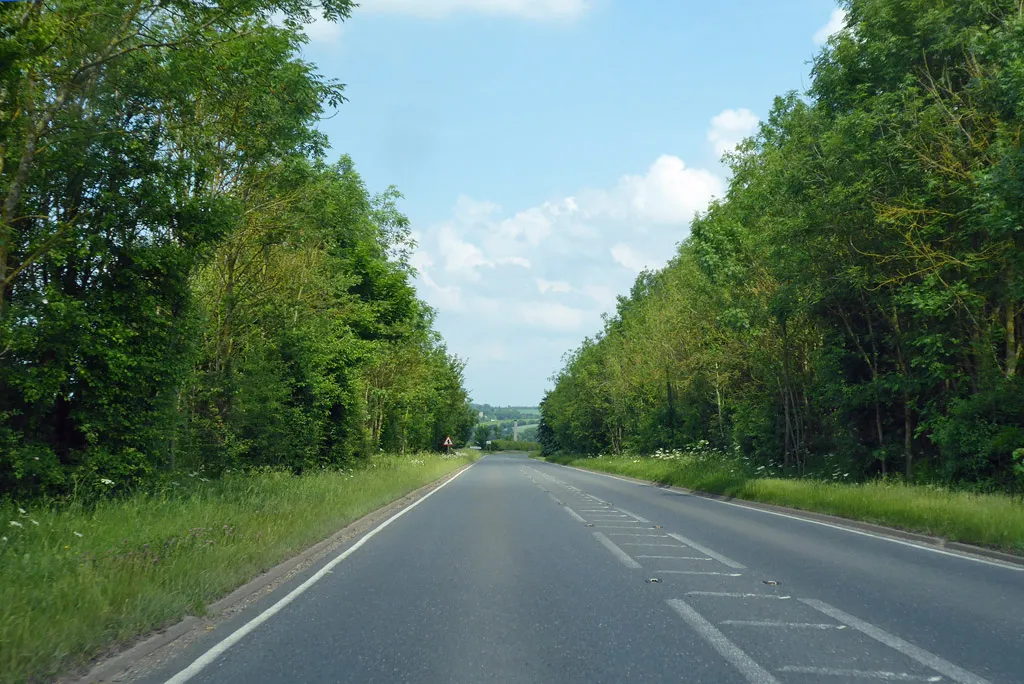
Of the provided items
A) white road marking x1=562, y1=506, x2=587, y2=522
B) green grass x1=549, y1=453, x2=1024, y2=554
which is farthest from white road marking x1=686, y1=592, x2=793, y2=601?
white road marking x1=562, y1=506, x2=587, y2=522

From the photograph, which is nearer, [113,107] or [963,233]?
[113,107]

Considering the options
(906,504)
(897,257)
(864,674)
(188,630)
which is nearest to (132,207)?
(188,630)

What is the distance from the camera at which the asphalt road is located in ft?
18.3

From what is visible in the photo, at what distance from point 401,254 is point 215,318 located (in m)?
29.8

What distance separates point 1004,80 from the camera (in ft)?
50.0

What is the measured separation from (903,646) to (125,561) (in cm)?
719

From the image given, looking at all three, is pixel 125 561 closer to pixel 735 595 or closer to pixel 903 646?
pixel 735 595

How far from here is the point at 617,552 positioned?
1173cm

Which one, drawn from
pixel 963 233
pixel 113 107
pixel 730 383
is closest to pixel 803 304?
pixel 963 233

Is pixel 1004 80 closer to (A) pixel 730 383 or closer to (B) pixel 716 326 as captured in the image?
(B) pixel 716 326

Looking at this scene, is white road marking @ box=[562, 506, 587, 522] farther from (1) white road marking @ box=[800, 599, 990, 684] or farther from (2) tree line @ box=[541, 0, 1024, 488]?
(1) white road marking @ box=[800, 599, 990, 684]

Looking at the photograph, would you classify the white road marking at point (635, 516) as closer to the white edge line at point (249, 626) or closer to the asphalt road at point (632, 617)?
the asphalt road at point (632, 617)

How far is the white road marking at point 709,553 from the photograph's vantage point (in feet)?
34.2

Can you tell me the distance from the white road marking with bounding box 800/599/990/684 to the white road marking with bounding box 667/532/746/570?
2.39 m
